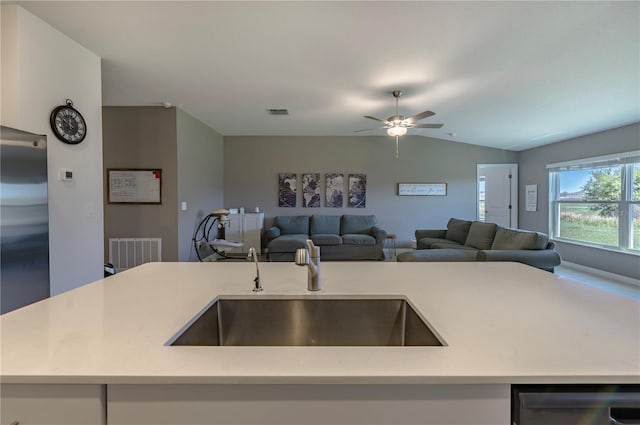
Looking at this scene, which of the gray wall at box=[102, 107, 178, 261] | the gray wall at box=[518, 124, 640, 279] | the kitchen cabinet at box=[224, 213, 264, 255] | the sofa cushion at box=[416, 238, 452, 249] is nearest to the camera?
the gray wall at box=[518, 124, 640, 279]

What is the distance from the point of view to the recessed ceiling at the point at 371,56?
231 cm

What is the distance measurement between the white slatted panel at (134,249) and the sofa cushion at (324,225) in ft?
9.43

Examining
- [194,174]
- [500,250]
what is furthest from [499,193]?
[194,174]

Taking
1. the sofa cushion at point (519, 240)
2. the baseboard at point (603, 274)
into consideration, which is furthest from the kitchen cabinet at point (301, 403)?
the baseboard at point (603, 274)

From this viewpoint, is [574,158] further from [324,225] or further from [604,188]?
[324,225]

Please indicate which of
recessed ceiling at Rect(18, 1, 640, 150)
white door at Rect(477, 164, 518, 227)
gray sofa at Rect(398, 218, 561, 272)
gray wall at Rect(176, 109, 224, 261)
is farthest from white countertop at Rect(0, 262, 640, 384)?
white door at Rect(477, 164, 518, 227)

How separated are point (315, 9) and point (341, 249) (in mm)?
3981

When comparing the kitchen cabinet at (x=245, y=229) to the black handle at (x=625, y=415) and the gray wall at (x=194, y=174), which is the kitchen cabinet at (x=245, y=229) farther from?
the black handle at (x=625, y=415)

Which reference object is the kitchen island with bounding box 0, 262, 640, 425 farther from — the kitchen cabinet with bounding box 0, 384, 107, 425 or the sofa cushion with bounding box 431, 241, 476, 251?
the sofa cushion with bounding box 431, 241, 476, 251

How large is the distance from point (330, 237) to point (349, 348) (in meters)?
4.80

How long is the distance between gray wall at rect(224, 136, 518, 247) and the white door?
0.79 feet

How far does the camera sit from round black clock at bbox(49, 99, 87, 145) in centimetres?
255

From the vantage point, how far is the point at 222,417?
2.09ft

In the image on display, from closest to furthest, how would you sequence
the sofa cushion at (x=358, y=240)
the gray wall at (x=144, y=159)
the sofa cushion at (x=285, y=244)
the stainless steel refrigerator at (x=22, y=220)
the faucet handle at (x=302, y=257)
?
the faucet handle at (x=302, y=257) → the stainless steel refrigerator at (x=22, y=220) → the gray wall at (x=144, y=159) → the sofa cushion at (x=285, y=244) → the sofa cushion at (x=358, y=240)
